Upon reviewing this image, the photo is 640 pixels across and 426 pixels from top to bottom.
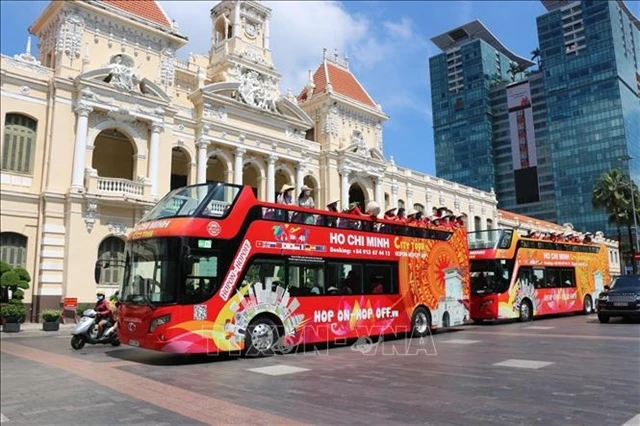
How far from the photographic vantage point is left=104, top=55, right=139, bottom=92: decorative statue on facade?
2634 centimetres

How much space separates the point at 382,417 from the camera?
5684 millimetres

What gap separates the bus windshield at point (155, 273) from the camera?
10273 mm

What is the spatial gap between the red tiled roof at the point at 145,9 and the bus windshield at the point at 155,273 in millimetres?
22086

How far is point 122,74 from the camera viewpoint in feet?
87.4

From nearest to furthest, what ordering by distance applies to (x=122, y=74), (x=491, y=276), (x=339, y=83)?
(x=491, y=276) → (x=122, y=74) → (x=339, y=83)

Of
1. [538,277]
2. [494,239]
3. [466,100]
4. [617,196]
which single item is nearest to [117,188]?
[494,239]

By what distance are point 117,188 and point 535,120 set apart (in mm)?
105081

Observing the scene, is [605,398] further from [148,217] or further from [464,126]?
[464,126]

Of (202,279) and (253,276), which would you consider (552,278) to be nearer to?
(253,276)

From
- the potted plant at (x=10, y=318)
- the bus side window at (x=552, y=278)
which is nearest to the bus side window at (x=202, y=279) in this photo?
the potted plant at (x=10, y=318)

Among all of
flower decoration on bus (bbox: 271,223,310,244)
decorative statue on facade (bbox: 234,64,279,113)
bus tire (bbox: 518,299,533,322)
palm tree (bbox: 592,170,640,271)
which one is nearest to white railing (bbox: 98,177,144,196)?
decorative statue on facade (bbox: 234,64,279,113)

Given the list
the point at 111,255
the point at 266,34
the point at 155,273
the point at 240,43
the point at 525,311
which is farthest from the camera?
the point at 266,34

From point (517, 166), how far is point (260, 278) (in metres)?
115

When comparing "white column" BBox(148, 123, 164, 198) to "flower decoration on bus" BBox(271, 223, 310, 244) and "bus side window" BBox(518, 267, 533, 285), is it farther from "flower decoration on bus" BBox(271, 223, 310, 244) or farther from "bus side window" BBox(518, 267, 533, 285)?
"bus side window" BBox(518, 267, 533, 285)
